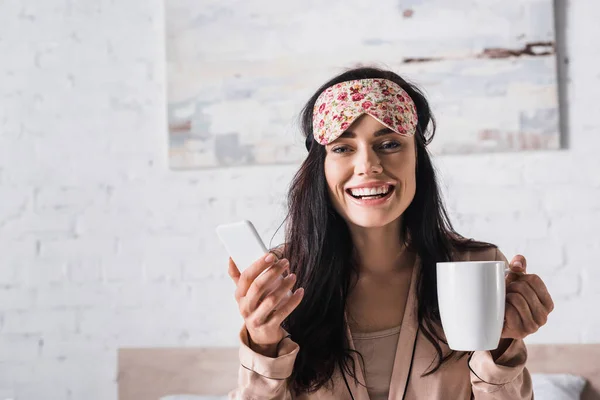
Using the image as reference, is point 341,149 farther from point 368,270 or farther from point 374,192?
point 368,270

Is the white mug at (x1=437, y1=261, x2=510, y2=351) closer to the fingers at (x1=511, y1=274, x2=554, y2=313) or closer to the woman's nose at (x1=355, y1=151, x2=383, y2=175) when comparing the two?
the fingers at (x1=511, y1=274, x2=554, y2=313)

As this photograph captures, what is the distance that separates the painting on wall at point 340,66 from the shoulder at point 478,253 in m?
0.67

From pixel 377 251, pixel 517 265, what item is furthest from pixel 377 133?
pixel 517 265

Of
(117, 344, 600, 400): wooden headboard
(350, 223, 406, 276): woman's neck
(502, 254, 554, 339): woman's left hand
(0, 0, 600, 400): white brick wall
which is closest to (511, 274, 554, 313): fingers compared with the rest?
(502, 254, 554, 339): woman's left hand

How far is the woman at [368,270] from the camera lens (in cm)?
107

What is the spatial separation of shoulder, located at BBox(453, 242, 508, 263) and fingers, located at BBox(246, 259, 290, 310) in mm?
449

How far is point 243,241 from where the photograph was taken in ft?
3.19

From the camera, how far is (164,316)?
2062 millimetres

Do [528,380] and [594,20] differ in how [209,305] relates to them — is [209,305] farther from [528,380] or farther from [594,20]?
[594,20]

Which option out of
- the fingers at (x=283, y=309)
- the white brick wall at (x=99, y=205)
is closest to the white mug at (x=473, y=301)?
the fingers at (x=283, y=309)

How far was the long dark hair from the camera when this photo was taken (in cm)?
119

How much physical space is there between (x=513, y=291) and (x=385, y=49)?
1142mm

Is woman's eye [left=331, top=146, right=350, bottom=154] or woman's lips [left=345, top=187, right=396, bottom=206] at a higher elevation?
woman's eye [left=331, top=146, right=350, bottom=154]

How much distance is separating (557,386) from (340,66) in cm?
103
